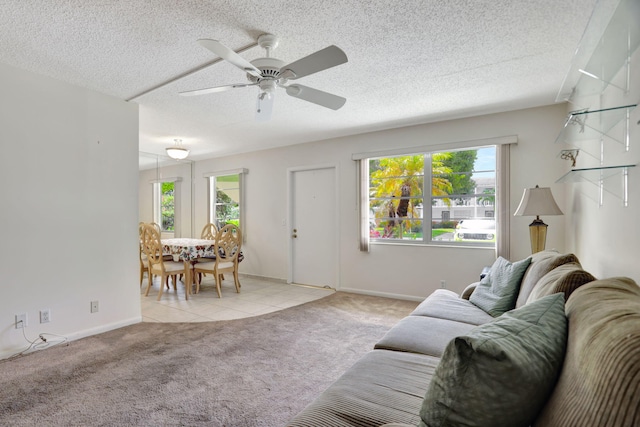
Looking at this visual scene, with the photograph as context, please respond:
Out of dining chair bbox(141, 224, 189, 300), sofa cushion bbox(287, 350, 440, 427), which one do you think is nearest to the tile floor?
dining chair bbox(141, 224, 189, 300)

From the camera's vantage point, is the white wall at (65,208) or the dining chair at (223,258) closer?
the white wall at (65,208)

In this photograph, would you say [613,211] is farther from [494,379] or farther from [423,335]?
[494,379]

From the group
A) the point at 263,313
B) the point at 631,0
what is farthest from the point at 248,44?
the point at 263,313

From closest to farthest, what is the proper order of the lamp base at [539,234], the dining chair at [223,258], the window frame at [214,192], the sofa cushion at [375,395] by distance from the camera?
the sofa cushion at [375,395]
the lamp base at [539,234]
the dining chair at [223,258]
the window frame at [214,192]

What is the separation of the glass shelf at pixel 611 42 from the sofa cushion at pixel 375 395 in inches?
68.9

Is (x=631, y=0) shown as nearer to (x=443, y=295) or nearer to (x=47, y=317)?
(x=443, y=295)

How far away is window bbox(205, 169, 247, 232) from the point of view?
635 centimetres

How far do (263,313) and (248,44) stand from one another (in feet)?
9.48

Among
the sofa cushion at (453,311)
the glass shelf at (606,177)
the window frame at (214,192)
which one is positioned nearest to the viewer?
the glass shelf at (606,177)

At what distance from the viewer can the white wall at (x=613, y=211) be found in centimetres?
165

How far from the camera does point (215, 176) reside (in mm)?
6785

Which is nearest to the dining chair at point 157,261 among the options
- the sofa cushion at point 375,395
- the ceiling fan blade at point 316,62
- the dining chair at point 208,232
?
the dining chair at point 208,232

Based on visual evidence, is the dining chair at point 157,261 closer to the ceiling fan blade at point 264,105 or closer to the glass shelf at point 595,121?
the ceiling fan blade at point 264,105

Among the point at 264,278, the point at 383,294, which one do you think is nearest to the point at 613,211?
the point at 383,294
